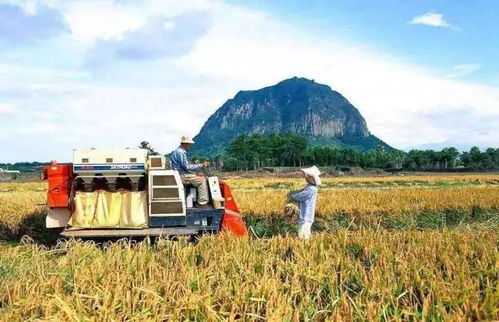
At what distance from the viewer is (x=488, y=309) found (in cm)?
455

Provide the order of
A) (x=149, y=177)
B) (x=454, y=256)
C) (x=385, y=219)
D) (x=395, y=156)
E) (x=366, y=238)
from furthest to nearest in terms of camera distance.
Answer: (x=395, y=156) → (x=385, y=219) → (x=149, y=177) → (x=366, y=238) → (x=454, y=256)

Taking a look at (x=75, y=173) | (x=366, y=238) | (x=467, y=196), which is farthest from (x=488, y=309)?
(x=467, y=196)

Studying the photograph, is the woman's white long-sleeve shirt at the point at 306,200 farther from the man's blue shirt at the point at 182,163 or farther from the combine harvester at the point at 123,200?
the man's blue shirt at the point at 182,163

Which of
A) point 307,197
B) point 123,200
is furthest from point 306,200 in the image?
point 123,200

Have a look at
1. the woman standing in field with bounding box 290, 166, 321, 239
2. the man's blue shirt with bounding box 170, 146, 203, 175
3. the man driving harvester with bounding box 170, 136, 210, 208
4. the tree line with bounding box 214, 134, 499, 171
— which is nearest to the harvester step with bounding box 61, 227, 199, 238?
the man driving harvester with bounding box 170, 136, 210, 208

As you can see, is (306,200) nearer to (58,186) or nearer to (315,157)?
(58,186)

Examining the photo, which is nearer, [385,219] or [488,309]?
[488,309]

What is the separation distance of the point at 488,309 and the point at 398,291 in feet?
2.75

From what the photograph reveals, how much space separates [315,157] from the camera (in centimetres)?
14438

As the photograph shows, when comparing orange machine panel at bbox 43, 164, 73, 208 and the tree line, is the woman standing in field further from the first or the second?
the tree line

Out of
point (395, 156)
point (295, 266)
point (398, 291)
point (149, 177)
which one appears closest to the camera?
point (398, 291)

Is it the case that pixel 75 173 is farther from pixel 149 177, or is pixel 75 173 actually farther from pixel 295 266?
pixel 295 266

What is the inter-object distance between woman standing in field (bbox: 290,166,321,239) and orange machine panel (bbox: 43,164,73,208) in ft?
14.9

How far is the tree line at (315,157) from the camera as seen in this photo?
5492 inches
